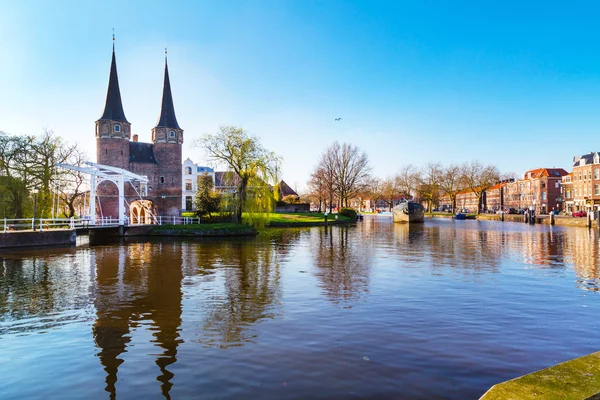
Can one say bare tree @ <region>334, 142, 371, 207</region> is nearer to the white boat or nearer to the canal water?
the white boat

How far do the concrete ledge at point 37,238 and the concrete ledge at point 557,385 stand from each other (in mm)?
28468

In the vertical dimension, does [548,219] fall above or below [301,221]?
below

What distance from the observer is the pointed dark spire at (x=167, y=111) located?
46219 millimetres

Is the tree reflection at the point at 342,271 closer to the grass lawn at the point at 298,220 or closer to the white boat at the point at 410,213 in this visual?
Result: the grass lawn at the point at 298,220

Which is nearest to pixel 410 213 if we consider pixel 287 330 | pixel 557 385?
pixel 287 330

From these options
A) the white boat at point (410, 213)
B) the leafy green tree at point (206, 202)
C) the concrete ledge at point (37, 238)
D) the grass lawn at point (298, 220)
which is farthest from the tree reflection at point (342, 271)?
the white boat at point (410, 213)

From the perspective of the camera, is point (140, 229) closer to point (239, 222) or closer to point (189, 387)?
point (239, 222)

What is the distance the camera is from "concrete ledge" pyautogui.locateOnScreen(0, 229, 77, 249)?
24.3m

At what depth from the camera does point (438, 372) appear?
614cm

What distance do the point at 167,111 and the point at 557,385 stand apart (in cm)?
4814

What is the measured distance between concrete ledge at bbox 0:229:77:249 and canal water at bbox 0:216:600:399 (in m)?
10.5

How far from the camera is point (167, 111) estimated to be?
46688 millimetres

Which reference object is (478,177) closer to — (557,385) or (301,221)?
(301,221)

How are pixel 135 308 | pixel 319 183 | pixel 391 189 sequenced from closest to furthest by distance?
1. pixel 135 308
2. pixel 319 183
3. pixel 391 189
